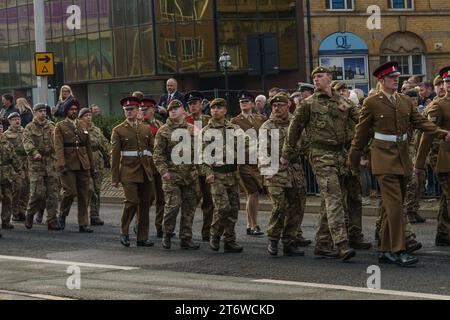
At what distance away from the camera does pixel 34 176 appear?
1911 cm

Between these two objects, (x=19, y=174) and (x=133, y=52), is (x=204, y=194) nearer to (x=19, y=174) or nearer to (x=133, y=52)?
(x=19, y=174)

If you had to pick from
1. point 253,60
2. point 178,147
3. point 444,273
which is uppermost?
point 253,60

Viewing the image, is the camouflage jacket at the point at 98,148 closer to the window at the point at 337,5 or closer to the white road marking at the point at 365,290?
the white road marking at the point at 365,290

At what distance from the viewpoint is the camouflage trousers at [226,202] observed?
1467cm

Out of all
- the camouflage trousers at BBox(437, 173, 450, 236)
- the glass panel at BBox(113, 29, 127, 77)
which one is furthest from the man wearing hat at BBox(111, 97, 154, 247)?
the glass panel at BBox(113, 29, 127, 77)

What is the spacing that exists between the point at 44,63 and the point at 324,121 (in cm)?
1492

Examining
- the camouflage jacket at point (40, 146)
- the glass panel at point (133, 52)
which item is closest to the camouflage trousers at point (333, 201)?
the camouflage jacket at point (40, 146)

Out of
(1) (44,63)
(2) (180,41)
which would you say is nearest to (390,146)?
(1) (44,63)

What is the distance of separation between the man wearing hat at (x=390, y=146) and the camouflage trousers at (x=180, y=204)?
10.1 feet

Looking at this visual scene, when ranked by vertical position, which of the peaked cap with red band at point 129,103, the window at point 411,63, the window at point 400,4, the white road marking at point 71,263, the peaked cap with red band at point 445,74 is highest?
the window at point 400,4

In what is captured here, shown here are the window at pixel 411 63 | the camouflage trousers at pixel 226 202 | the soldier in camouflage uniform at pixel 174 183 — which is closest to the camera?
the camouflage trousers at pixel 226 202
